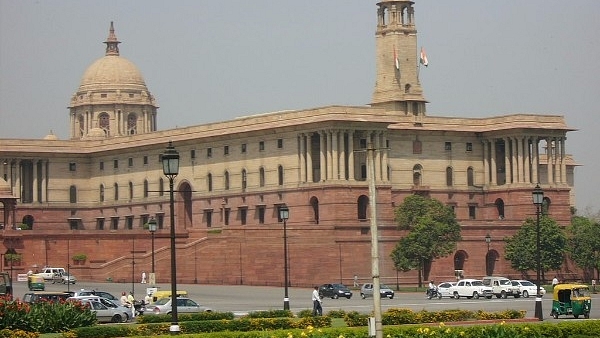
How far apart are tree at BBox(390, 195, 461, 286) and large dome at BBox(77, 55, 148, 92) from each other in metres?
64.4

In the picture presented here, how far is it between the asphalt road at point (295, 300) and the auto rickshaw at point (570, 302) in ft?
1.50

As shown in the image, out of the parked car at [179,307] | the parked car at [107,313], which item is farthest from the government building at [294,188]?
the parked car at [107,313]

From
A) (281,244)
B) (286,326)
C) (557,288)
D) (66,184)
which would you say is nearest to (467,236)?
(281,244)

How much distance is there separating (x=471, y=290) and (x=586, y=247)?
28203 millimetres

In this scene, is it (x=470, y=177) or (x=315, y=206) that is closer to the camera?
(x=315, y=206)

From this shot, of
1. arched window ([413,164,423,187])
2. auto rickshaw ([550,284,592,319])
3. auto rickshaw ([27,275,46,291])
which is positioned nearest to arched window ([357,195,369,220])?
arched window ([413,164,423,187])

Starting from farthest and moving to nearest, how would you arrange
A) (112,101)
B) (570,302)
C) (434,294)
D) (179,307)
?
(112,101) → (434,294) → (179,307) → (570,302)

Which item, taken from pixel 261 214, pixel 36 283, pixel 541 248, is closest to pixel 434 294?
pixel 36 283

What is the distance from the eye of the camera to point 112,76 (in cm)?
18162

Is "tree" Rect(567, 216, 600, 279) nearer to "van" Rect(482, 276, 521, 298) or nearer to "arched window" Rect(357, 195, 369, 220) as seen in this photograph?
"arched window" Rect(357, 195, 369, 220)

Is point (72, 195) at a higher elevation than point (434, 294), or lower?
higher

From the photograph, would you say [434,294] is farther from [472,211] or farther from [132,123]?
[132,123]

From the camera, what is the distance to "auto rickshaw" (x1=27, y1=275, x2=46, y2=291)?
339 ft

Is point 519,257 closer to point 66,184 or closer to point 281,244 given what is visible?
point 281,244
